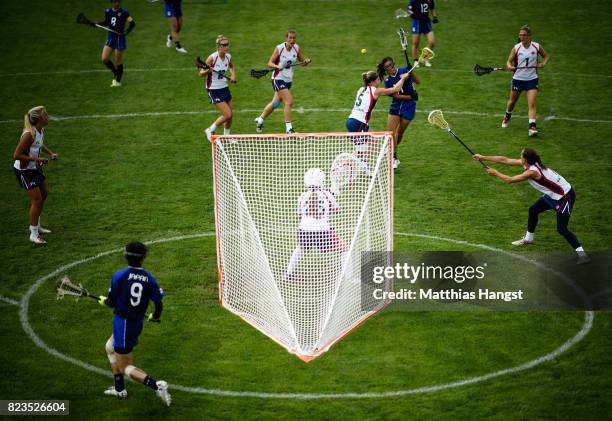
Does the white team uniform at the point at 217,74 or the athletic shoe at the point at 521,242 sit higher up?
the white team uniform at the point at 217,74

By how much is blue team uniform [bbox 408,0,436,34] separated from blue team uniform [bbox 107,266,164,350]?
15184 mm

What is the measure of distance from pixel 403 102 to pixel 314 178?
4802mm

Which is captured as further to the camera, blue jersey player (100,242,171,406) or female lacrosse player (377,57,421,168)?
female lacrosse player (377,57,421,168)

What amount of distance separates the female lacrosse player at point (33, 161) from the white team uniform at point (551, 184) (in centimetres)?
791

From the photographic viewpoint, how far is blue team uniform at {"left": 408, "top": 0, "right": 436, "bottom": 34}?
22.3 metres

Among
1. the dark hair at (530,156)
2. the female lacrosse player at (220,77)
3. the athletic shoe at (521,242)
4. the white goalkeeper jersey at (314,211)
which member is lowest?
the athletic shoe at (521,242)

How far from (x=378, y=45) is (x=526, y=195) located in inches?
404

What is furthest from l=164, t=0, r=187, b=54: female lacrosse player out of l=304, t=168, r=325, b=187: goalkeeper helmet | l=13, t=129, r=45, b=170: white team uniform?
l=304, t=168, r=325, b=187: goalkeeper helmet

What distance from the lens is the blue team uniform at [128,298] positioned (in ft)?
30.6

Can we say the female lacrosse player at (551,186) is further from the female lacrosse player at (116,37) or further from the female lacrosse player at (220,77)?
the female lacrosse player at (116,37)

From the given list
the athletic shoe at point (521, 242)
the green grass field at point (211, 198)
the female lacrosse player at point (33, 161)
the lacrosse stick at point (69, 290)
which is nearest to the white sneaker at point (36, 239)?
the female lacrosse player at point (33, 161)

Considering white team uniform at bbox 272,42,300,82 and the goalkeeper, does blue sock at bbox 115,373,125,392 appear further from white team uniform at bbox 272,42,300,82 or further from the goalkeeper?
white team uniform at bbox 272,42,300,82

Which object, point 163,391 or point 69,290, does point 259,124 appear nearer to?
point 69,290

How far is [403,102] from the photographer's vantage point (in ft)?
54.0
